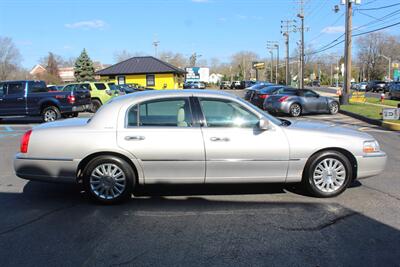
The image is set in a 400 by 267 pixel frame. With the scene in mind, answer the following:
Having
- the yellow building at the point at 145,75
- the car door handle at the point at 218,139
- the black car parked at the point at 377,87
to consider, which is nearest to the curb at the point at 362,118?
the car door handle at the point at 218,139

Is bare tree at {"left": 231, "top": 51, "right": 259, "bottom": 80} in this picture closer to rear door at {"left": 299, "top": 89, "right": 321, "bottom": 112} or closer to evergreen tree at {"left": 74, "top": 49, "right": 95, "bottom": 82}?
evergreen tree at {"left": 74, "top": 49, "right": 95, "bottom": 82}

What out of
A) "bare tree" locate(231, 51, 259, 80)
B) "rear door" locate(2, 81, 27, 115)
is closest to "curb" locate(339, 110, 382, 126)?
"rear door" locate(2, 81, 27, 115)

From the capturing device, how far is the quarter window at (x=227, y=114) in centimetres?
543

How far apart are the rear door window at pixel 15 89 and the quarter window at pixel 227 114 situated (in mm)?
13801

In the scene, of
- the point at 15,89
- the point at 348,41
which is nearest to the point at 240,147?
the point at 15,89

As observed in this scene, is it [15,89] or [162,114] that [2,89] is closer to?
[15,89]

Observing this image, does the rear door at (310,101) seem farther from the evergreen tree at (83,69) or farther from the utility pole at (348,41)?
the evergreen tree at (83,69)

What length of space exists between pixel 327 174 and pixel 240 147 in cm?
132

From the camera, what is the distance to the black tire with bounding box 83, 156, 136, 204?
5285 millimetres

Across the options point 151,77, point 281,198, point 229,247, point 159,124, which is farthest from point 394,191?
point 151,77

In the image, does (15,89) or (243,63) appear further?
(243,63)

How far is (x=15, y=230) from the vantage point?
456 centimetres

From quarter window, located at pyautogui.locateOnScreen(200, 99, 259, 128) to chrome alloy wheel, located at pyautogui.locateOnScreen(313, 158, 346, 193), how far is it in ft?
3.70

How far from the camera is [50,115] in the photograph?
672 inches
